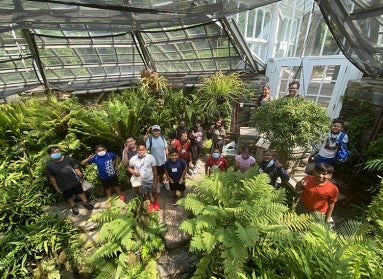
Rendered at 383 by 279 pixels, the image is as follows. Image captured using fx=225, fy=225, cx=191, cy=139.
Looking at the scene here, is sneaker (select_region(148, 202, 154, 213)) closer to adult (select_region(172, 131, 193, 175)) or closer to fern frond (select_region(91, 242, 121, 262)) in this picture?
fern frond (select_region(91, 242, 121, 262))

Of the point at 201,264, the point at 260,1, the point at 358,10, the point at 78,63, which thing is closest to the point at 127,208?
the point at 201,264

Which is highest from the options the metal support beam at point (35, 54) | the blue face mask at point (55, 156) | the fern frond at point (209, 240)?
the metal support beam at point (35, 54)

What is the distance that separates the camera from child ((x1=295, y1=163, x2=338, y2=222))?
10.8ft

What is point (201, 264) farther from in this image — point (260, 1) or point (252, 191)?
point (260, 1)

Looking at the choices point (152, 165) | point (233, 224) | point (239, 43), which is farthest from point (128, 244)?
point (239, 43)

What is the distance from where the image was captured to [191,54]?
28.3 feet

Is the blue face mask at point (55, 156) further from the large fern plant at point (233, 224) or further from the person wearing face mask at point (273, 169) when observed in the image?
the person wearing face mask at point (273, 169)

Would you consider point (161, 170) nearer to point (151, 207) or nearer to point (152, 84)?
point (151, 207)

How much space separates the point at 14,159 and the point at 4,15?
344 centimetres

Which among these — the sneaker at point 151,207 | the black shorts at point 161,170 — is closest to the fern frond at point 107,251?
the sneaker at point 151,207

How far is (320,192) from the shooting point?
3.35 meters

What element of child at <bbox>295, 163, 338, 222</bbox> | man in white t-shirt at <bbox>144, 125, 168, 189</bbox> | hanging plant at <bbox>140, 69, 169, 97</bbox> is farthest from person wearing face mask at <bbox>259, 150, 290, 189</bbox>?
hanging plant at <bbox>140, 69, 169, 97</bbox>

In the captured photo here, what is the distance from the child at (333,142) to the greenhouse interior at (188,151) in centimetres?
3

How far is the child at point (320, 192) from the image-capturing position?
3.30 m
